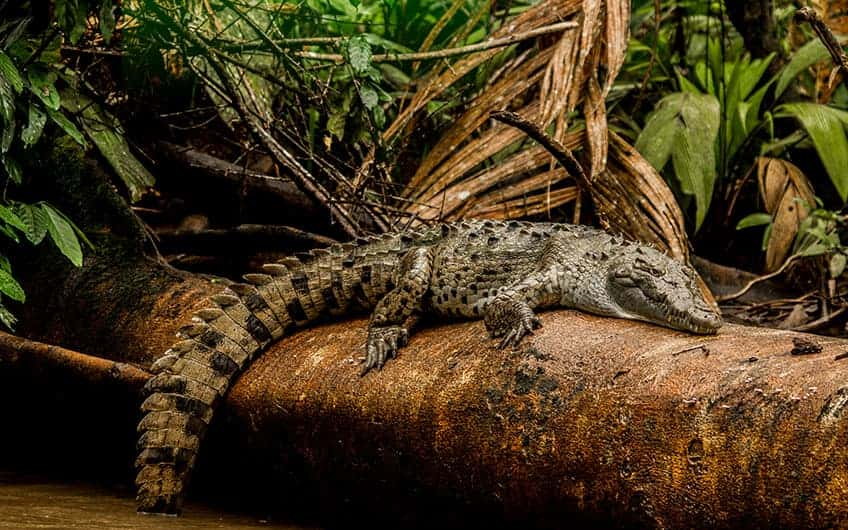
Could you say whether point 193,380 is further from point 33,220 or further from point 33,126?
point 33,126

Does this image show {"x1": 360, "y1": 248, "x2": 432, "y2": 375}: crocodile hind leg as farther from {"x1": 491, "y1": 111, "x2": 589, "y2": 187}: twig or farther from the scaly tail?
{"x1": 491, "y1": 111, "x2": 589, "y2": 187}: twig

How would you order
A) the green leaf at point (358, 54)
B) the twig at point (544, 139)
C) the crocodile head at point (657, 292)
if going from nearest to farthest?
the crocodile head at point (657, 292)
the twig at point (544, 139)
the green leaf at point (358, 54)

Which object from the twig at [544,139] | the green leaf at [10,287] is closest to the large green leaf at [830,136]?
the twig at [544,139]

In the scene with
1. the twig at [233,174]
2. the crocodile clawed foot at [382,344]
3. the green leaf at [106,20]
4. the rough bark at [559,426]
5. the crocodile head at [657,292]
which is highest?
the green leaf at [106,20]

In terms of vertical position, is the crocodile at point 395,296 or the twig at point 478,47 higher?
the twig at point 478,47

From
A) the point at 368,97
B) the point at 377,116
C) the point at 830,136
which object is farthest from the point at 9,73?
the point at 830,136

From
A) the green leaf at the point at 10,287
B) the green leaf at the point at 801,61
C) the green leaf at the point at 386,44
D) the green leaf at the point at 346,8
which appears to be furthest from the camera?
the green leaf at the point at 801,61

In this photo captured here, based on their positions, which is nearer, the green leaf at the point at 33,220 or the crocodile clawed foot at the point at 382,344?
the crocodile clawed foot at the point at 382,344

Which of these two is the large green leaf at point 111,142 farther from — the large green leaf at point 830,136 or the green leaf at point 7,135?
the large green leaf at point 830,136
